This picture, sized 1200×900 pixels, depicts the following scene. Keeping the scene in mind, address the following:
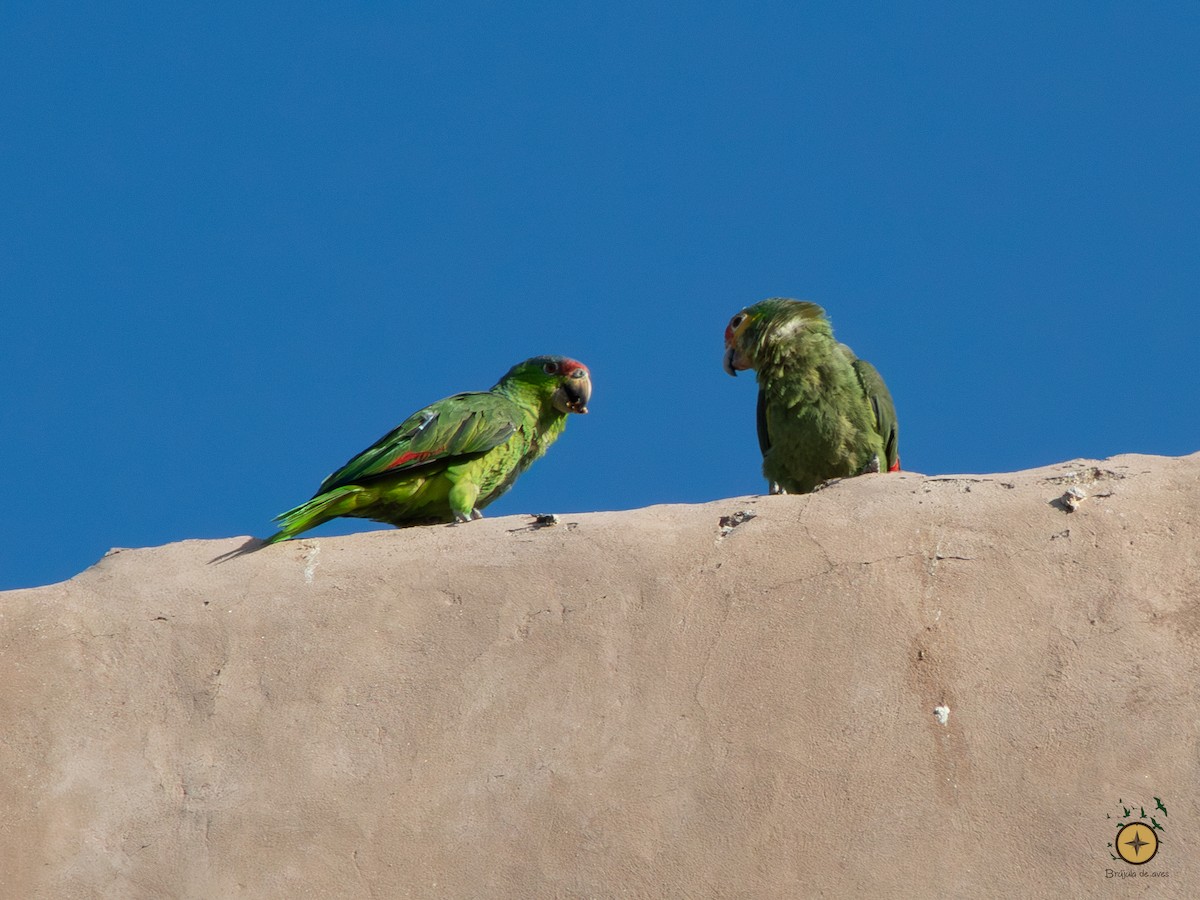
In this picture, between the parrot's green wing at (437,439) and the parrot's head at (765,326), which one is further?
the parrot's head at (765,326)

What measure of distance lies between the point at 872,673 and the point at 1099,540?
3.55 feet

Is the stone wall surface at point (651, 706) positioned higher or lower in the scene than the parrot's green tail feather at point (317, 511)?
lower

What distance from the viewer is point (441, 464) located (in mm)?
7254

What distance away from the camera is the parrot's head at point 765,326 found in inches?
320

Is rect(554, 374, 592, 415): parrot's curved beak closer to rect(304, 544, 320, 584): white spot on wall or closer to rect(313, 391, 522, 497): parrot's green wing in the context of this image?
rect(313, 391, 522, 497): parrot's green wing

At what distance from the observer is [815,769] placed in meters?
5.19

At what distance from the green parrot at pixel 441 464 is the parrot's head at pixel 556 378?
0.02m

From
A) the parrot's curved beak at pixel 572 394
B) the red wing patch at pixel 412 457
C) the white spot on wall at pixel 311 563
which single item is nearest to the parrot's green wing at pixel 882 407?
the parrot's curved beak at pixel 572 394

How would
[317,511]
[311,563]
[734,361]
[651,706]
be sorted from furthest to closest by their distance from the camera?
[734,361], [317,511], [311,563], [651,706]

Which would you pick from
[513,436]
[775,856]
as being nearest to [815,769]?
[775,856]

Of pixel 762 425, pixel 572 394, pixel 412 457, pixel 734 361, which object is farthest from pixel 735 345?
pixel 412 457

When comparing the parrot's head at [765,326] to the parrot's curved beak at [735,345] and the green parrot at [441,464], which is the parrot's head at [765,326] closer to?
the parrot's curved beak at [735,345]

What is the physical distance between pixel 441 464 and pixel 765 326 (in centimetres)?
211

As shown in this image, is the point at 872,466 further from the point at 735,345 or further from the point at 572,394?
the point at 572,394
